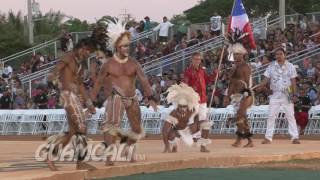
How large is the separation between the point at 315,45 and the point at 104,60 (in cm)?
1493

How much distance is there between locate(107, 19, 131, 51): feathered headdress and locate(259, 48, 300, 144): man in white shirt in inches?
236

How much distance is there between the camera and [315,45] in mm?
27156

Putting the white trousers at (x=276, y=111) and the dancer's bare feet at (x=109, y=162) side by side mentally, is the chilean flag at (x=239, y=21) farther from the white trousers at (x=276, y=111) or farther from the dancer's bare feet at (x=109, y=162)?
the dancer's bare feet at (x=109, y=162)

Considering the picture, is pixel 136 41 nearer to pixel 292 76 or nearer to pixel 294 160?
pixel 292 76

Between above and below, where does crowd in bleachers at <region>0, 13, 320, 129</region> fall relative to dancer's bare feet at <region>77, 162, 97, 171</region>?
above

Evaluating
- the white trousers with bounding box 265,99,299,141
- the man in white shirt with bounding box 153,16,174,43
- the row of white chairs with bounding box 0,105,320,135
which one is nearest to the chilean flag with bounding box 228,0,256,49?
the white trousers with bounding box 265,99,299,141

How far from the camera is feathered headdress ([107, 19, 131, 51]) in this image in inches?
528

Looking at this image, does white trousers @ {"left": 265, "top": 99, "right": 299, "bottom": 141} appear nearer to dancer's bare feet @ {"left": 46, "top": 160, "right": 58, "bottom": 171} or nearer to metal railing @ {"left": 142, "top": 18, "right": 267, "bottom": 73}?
dancer's bare feet @ {"left": 46, "top": 160, "right": 58, "bottom": 171}

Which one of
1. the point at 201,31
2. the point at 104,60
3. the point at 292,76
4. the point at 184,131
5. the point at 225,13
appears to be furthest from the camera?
the point at 225,13

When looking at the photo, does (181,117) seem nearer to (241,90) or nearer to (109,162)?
(241,90)

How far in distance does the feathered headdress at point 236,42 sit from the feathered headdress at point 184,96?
1786mm

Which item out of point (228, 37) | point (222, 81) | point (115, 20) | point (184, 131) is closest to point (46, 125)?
point (222, 81)

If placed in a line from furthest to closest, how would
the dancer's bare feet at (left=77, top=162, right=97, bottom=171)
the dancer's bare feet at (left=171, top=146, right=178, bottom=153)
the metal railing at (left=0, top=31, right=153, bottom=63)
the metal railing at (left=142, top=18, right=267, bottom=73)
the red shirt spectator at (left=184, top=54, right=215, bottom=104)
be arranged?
1. the metal railing at (left=0, top=31, right=153, bottom=63)
2. the metal railing at (left=142, top=18, right=267, bottom=73)
3. the red shirt spectator at (left=184, top=54, right=215, bottom=104)
4. the dancer's bare feet at (left=171, top=146, right=178, bottom=153)
5. the dancer's bare feet at (left=77, top=162, right=97, bottom=171)

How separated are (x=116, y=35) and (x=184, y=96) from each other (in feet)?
10.1
